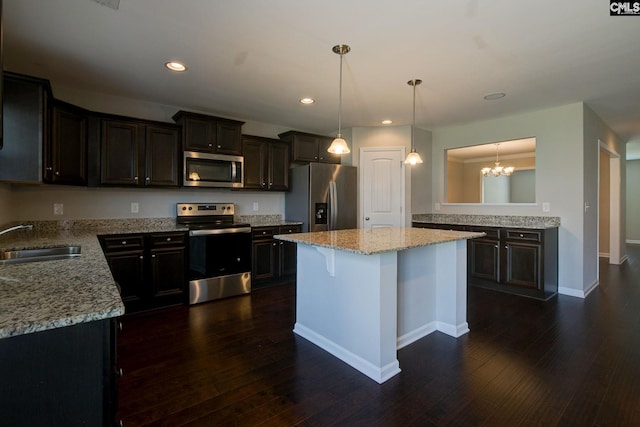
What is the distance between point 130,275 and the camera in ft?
10.4

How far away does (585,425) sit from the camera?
1.64 metres

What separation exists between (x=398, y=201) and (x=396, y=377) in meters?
3.14

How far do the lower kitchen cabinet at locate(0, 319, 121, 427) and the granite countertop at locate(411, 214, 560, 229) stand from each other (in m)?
4.30

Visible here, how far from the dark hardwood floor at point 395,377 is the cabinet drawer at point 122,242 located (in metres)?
0.71

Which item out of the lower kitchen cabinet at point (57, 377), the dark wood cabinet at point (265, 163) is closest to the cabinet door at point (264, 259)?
the dark wood cabinet at point (265, 163)

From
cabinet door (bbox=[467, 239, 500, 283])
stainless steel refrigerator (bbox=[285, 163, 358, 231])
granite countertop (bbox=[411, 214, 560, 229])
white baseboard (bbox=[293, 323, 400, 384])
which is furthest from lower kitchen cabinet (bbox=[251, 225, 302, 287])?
cabinet door (bbox=[467, 239, 500, 283])

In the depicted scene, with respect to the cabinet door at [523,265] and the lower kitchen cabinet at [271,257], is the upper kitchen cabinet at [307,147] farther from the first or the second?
the cabinet door at [523,265]

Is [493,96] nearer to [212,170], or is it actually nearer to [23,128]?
[212,170]

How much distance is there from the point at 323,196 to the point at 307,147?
2.81 ft

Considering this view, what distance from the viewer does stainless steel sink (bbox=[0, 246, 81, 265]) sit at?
1.99 meters

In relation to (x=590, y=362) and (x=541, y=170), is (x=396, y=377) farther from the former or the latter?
(x=541, y=170)

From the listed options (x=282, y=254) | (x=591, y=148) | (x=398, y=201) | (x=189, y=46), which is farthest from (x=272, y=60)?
(x=591, y=148)

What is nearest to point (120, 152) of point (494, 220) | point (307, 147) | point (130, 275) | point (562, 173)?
point (130, 275)

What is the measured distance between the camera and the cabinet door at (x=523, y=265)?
12.2ft
